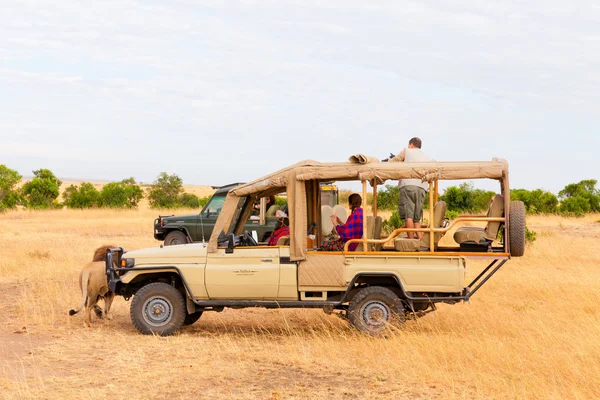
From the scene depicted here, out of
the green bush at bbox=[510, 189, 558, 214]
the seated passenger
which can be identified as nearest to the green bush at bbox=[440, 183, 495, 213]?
the green bush at bbox=[510, 189, 558, 214]

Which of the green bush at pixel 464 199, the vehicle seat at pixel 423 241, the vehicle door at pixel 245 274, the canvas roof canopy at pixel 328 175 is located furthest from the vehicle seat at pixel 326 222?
the green bush at pixel 464 199

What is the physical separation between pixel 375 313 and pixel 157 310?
8.86 feet

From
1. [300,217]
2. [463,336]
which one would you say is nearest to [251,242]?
[300,217]

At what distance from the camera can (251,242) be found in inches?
394

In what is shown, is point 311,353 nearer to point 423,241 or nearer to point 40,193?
point 423,241

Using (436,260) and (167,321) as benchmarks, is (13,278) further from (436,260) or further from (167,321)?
(436,260)

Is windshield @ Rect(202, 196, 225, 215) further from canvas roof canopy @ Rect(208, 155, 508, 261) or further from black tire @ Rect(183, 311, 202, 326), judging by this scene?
canvas roof canopy @ Rect(208, 155, 508, 261)

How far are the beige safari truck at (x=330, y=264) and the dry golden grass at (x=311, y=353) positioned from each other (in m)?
0.40

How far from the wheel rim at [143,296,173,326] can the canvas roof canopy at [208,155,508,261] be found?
93cm

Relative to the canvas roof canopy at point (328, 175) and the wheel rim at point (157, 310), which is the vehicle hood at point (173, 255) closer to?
the canvas roof canopy at point (328, 175)

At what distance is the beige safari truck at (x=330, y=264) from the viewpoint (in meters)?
9.26

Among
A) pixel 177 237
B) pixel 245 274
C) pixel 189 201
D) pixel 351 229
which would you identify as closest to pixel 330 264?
pixel 351 229

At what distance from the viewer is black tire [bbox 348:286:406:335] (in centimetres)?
946

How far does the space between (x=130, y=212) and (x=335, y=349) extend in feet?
104
